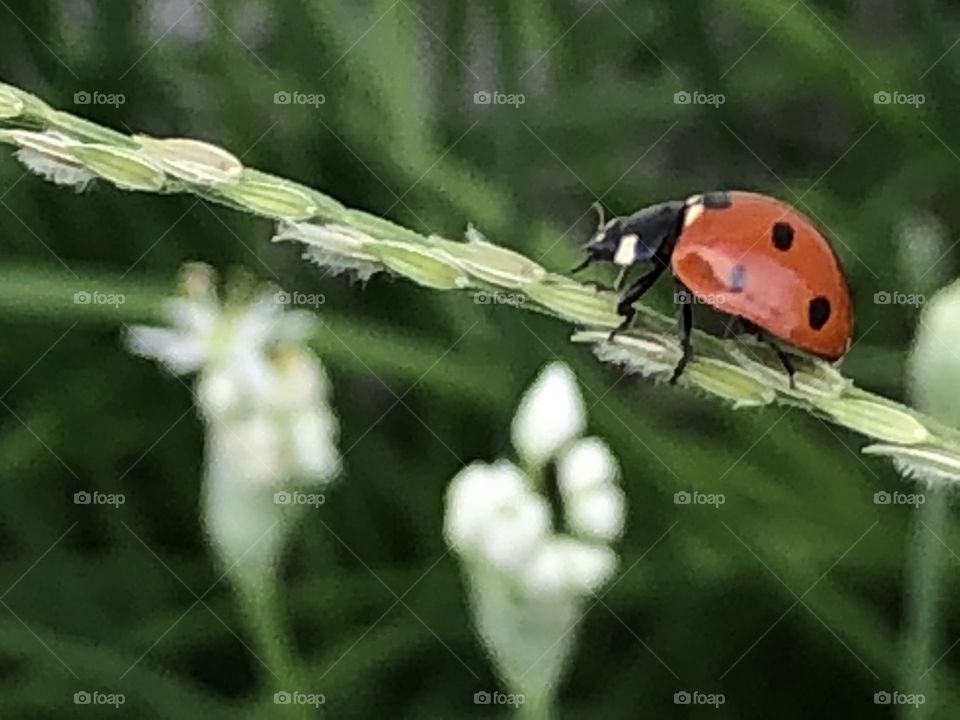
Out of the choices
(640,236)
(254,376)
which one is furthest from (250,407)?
(640,236)

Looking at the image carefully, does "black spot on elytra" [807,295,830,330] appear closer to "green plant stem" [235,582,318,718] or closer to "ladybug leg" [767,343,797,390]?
"ladybug leg" [767,343,797,390]

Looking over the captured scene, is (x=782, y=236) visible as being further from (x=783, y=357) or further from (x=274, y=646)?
(x=274, y=646)

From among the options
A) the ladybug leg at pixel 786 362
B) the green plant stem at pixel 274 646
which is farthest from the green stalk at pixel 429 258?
the green plant stem at pixel 274 646

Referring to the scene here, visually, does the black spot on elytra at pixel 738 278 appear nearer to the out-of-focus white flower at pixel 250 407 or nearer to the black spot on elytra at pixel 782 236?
the black spot on elytra at pixel 782 236

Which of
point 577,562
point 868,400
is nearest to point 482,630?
point 577,562

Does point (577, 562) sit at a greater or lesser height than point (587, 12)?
lesser

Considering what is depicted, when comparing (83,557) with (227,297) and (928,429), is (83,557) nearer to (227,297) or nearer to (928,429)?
(227,297)

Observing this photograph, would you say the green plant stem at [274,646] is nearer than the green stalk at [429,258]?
No

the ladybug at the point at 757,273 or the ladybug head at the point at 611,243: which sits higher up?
the ladybug head at the point at 611,243

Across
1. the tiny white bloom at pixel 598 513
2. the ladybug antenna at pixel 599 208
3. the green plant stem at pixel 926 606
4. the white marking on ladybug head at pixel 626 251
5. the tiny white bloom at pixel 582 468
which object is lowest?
the green plant stem at pixel 926 606
